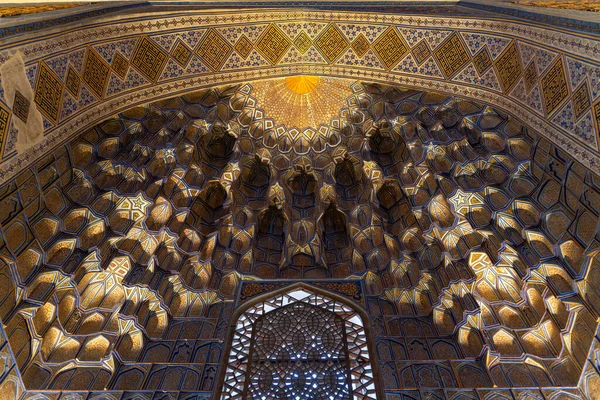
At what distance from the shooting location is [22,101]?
459 cm

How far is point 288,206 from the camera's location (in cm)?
770

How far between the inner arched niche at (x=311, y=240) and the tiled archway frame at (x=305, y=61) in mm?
511

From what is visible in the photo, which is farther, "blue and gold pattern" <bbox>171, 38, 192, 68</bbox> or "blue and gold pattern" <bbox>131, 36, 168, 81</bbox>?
"blue and gold pattern" <bbox>171, 38, 192, 68</bbox>

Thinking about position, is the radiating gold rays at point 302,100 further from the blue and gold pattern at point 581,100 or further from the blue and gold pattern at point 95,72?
the blue and gold pattern at point 581,100

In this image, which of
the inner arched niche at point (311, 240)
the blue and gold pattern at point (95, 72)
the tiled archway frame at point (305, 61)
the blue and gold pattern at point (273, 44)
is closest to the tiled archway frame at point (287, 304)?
the inner arched niche at point (311, 240)

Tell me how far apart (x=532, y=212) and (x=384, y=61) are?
291 cm

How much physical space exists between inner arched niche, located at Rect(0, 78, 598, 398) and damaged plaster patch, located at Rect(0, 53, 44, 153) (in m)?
0.63

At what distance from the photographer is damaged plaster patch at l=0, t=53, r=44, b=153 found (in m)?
4.33

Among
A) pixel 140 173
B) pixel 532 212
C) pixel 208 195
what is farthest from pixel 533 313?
pixel 140 173

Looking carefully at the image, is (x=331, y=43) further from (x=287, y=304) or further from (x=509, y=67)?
(x=287, y=304)

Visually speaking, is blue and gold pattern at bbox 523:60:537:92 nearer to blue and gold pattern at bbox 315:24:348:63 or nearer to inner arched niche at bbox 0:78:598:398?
inner arched niche at bbox 0:78:598:398

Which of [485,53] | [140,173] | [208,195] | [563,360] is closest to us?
[563,360]

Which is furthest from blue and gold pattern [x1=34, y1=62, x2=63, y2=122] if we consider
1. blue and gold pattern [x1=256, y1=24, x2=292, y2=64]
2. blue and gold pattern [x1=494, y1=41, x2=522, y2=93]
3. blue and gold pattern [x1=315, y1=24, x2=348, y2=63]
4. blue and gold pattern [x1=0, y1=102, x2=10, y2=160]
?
blue and gold pattern [x1=494, y1=41, x2=522, y2=93]

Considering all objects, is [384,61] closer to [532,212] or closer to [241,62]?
[241,62]
